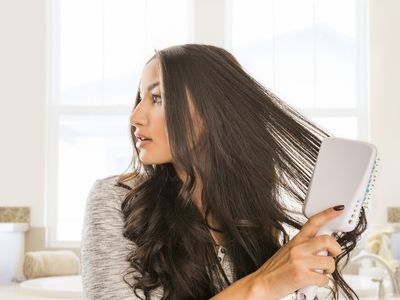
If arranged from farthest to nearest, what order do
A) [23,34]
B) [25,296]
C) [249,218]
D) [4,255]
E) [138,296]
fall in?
[23,34]
[4,255]
[25,296]
[249,218]
[138,296]

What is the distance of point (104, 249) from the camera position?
1349 millimetres

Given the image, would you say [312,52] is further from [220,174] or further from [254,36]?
[220,174]

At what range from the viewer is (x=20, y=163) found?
3920 millimetres

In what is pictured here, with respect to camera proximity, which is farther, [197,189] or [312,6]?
[312,6]

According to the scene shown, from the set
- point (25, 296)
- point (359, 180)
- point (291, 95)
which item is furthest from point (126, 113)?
point (359, 180)

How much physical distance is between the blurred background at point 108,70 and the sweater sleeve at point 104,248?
260 centimetres

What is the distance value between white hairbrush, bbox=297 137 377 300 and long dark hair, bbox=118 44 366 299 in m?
0.25

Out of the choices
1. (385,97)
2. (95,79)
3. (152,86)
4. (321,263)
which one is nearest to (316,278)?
(321,263)

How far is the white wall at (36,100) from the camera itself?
3859mm

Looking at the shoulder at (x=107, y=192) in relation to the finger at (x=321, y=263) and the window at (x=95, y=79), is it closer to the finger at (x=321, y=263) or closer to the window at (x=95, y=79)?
the finger at (x=321, y=263)

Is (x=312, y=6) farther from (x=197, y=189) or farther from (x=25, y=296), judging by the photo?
(x=197, y=189)

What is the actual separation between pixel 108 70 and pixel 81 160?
522 mm

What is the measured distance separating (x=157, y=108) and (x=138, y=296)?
1.14 feet

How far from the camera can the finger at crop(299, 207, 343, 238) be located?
1.14 meters
